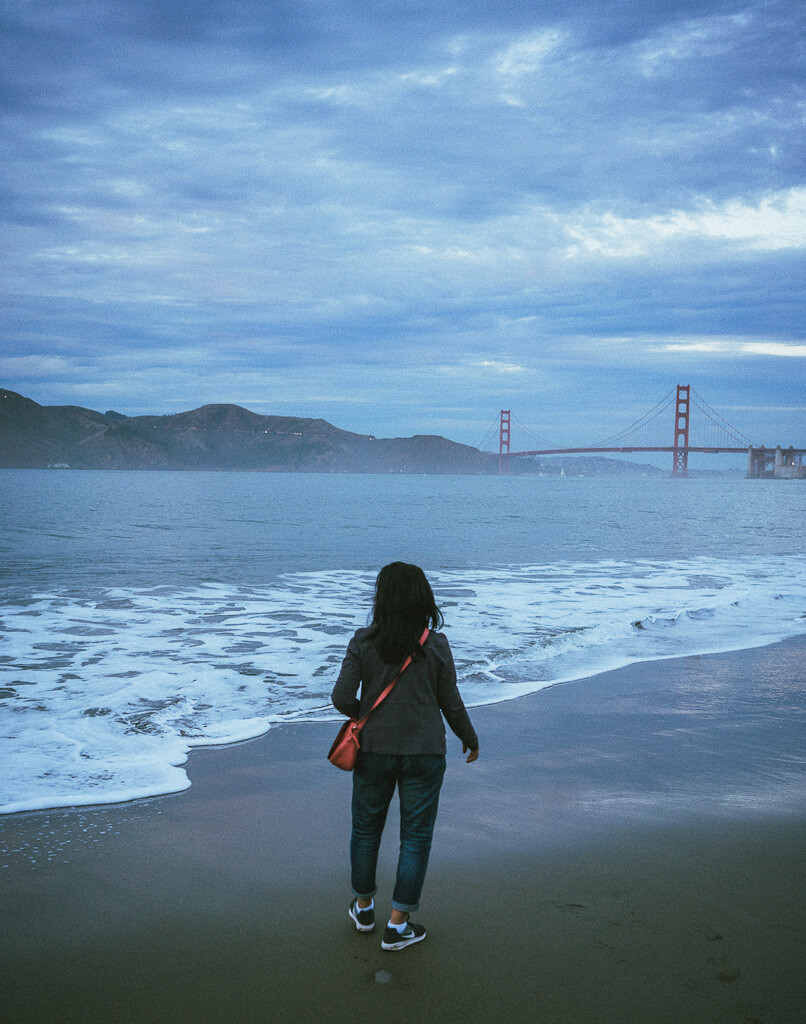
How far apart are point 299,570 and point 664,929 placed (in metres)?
11.6

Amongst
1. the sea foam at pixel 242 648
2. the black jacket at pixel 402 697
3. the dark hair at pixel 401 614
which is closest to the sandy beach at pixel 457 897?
the sea foam at pixel 242 648

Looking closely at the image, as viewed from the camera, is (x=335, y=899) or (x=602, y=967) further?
(x=335, y=899)

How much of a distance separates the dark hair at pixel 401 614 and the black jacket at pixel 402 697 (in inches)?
1.6

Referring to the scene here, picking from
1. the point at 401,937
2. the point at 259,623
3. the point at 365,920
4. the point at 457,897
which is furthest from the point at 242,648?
the point at 401,937

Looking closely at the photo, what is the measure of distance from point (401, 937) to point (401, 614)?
0.95 meters

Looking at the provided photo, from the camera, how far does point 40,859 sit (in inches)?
112

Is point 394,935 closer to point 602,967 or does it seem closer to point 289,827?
point 602,967

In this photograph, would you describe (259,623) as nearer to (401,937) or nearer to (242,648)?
(242,648)

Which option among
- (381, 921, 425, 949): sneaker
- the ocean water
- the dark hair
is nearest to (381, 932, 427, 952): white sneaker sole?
(381, 921, 425, 949): sneaker

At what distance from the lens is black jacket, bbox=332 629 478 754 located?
7.55 feet

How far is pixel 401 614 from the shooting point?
7.54 feet

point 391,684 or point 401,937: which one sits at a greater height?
point 391,684

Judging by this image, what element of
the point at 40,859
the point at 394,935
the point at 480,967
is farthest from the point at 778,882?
the point at 40,859

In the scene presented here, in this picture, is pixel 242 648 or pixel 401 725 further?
pixel 242 648
